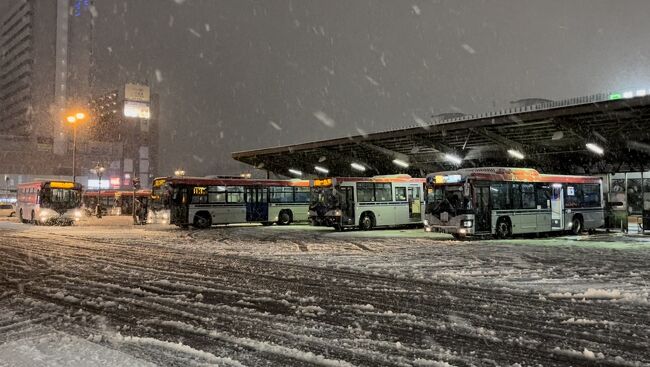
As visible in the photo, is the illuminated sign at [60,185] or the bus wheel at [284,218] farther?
the bus wheel at [284,218]

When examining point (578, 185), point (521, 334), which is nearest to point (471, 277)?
point (521, 334)

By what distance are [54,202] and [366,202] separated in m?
19.1

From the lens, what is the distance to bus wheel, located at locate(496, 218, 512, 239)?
21000mm

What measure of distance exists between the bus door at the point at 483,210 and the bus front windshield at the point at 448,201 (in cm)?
39

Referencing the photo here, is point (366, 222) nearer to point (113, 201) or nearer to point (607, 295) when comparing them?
point (607, 295)

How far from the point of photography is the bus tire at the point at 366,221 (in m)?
26.5

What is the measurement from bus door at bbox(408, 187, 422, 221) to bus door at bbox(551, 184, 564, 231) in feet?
23.3

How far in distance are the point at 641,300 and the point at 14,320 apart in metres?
8.97

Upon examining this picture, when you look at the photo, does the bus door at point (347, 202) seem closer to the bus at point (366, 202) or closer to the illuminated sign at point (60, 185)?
the bus at point (366, 202)

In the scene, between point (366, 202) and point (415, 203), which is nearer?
point (366, 202)

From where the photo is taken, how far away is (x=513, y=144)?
28344 mm

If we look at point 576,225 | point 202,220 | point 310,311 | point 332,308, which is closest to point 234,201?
point 202,220

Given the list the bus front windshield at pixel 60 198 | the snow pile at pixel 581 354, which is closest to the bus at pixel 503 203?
the snow pile at pixel 581 354

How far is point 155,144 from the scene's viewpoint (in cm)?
13812
